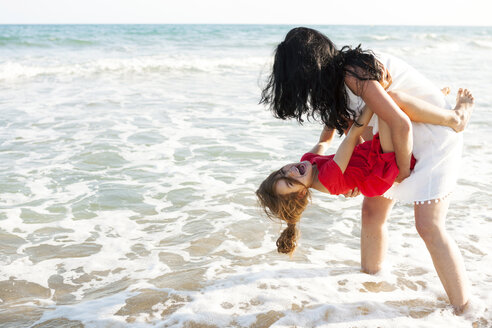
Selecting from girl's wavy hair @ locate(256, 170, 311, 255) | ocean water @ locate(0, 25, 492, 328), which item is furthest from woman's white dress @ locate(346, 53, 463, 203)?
ocean water @ locate(0, 25, 492, 328)

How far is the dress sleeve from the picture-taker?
109 inches

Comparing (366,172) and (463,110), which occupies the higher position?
(463,110)

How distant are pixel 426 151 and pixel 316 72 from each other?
74 cm

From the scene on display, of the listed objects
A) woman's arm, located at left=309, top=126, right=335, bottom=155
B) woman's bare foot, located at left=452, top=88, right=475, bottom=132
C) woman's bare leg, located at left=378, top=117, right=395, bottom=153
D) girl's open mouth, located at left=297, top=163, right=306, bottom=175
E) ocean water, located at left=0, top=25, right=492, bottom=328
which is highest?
woman's bare foot, located at left=452, top=88, right=475, bottom=132

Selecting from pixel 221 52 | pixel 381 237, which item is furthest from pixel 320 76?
pixel 221 52

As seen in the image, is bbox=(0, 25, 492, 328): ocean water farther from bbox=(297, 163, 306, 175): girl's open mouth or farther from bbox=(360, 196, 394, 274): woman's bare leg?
bbox=(297, 163, 306, 175): girl's open mouth

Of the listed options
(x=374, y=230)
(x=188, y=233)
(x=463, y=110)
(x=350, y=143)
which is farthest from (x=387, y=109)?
(x=188, y=233)

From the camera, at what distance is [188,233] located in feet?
13.7

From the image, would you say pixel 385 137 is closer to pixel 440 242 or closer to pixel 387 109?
pixel 387 109

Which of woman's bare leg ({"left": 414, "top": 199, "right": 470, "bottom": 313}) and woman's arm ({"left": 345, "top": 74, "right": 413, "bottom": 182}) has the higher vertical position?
woman's arm ({"left": 345, "top": 74, "right": 413, "bottom": 182})

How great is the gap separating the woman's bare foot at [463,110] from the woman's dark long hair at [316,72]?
1.71 feet

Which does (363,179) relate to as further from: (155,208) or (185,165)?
(185,165)

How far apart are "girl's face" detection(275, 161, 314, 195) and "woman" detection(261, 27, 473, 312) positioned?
0.30m

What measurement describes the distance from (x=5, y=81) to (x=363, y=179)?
11676mm
